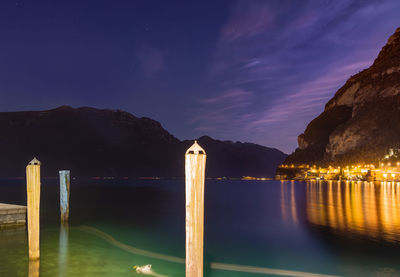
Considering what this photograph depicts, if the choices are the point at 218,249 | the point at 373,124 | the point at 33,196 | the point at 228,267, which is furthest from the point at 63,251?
the point at 373,124

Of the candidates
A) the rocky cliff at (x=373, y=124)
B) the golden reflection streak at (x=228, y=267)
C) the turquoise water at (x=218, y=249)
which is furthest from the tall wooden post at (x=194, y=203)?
the rocky cliff at (x=373, y=124)

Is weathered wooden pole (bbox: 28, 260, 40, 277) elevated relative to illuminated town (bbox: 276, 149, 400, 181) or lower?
elevated

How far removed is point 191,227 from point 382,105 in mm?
192497

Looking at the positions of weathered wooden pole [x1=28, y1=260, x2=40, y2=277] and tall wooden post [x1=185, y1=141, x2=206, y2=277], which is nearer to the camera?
tall wooden post [x1=185, y1=141, x2=206, y2=277]

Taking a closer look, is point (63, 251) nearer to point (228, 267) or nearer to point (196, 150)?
point (228, 267)

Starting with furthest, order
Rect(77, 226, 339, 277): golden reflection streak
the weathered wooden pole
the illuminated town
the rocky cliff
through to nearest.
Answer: the rocky cliff, the illuminated town, Rect(77, 226, 339, 277): golden reflection streak, the weathered wooden pole

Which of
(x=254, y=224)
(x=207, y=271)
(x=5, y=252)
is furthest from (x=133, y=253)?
(x=254, y=224)

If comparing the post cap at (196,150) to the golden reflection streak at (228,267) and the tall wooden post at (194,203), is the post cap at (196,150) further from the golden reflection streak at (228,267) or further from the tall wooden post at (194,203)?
the golden reflection streak at (228,267)

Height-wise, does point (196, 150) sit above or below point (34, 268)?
above

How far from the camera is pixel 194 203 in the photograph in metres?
6.16

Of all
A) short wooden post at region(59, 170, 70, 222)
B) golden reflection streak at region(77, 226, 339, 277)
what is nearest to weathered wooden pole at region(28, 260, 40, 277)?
golden reflection streak at region(77, 226, 339, 277)

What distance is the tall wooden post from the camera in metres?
6.06

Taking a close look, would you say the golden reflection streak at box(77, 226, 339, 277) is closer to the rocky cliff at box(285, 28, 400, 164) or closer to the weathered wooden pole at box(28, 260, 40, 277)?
the weathered wooden pole at box(28, 260, 40, 277)

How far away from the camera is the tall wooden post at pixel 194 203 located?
6059 mm
